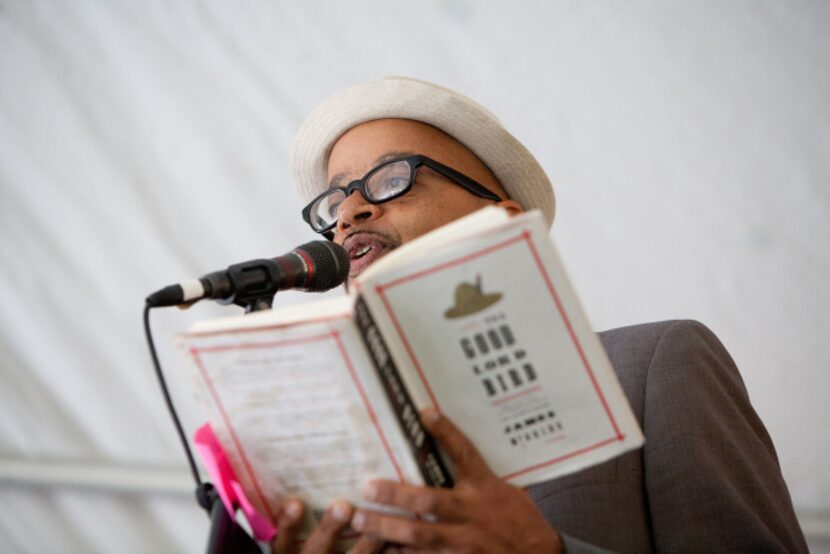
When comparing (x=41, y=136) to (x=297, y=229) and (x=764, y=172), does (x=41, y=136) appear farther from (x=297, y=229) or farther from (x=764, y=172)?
(x=764, y=172)

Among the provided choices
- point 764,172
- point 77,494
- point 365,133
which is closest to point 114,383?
point 77,494

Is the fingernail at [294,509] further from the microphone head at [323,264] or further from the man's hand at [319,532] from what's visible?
the microphone head at [323,264]

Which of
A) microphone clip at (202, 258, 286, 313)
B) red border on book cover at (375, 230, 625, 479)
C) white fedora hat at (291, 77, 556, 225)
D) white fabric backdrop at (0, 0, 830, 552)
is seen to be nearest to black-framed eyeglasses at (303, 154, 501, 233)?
white fedora hat at (291, 77, 556, 225)

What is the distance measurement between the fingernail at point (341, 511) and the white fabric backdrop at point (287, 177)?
1322mm

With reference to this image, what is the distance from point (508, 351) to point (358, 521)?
25cm

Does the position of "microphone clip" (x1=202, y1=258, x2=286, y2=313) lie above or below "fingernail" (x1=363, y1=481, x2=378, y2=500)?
above

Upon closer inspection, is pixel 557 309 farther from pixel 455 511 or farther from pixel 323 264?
pixel 323 264

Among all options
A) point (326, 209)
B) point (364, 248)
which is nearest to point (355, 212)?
point (364, 248)

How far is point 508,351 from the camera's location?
2.71 ft

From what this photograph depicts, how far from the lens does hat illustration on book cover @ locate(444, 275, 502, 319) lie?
811mm

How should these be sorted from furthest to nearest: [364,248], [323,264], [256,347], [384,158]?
[384,158] < [364,248] < [323,264] < [256,347]

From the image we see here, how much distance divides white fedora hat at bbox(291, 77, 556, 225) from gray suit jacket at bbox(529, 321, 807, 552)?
591 mm

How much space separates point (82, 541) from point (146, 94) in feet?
4.31

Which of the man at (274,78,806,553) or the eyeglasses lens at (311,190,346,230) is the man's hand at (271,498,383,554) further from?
the eyeglasses lens at (311,190,346,230)
